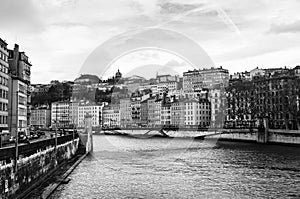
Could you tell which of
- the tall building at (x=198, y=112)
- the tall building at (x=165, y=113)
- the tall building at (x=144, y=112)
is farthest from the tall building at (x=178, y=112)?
the tall building at (x=144, y=112)

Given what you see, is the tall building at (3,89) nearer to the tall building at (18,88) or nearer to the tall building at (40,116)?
the tall building at (18,88)

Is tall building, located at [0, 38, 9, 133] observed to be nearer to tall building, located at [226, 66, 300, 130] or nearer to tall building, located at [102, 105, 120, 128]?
tall building, located at [226, 66, 300, 130]

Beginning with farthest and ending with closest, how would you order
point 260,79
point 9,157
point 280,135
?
point 260,79 < point 280,135 < point 9,157

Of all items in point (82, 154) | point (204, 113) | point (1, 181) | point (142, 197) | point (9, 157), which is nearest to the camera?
point (1, 181)

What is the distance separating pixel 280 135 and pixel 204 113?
57.9 meters

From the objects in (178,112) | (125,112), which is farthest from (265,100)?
(125,112)

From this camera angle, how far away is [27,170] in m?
24.8

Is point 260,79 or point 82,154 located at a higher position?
point 260,79

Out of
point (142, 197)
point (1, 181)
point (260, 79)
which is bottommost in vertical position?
point (142, 197)

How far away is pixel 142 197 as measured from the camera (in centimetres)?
2538

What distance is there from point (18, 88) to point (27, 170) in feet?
139

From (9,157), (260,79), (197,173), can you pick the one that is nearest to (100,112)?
(260,79)

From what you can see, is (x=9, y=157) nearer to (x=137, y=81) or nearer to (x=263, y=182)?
(x=263, y=182)

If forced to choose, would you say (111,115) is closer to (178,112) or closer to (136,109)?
(136,109)
